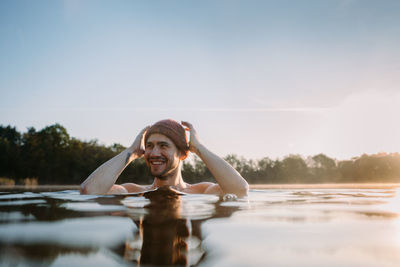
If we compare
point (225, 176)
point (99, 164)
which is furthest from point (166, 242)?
point (99, 164)

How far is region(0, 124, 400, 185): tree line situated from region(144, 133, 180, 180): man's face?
108ft

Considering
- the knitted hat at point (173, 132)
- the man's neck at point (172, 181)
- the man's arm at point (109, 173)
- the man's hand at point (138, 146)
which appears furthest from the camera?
the man's neck at point (172, 181)

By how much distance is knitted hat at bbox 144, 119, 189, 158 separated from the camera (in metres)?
4.54

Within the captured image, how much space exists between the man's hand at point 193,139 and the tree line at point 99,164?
3301cm

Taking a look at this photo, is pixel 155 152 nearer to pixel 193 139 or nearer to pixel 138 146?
pixel 138 146

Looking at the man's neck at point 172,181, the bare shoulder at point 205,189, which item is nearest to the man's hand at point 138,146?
the man's neck at point 172,181

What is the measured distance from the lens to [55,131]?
126ft

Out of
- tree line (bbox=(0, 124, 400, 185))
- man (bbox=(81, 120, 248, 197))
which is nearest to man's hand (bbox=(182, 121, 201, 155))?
man (bbox=(81, 120, 248, 197))

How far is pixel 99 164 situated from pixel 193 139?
115 ft

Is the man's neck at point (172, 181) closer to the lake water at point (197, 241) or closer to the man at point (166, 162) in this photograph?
the man at point (166, 162)

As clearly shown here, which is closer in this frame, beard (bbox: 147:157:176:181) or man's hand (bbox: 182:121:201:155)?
beard (bbox: 147:157:176:181)

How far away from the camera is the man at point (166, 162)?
4195 millimetres

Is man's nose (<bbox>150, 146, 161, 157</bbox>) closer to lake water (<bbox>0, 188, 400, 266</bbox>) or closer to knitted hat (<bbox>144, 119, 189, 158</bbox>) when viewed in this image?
knitted hat (<bbox>144, 119, 189, 158</bbox>)

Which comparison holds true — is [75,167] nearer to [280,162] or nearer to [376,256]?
[280,162]
